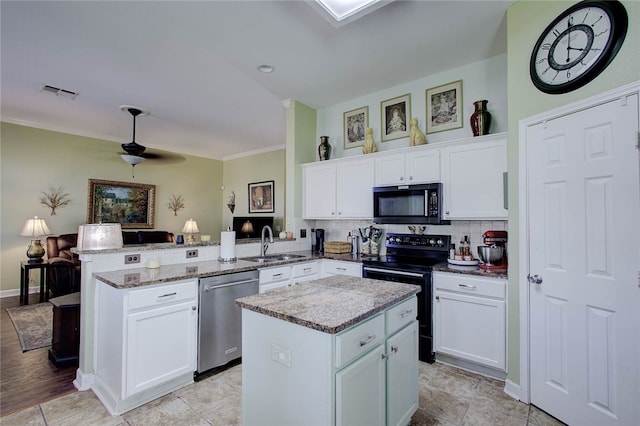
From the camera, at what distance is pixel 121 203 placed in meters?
6.52

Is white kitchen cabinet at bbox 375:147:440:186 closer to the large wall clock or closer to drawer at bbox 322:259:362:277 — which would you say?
drawer at bbox 322:259:362:277

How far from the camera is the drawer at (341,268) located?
11.0ft

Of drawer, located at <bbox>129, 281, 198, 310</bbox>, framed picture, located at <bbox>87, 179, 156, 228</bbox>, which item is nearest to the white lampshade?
drawer, located at <bbox>129, 281, 198, 310</bbox>

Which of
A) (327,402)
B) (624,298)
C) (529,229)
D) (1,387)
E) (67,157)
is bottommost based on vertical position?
(1,387)

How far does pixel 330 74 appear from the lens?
347 cm

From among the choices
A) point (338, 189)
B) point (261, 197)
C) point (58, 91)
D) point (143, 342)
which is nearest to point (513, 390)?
point (338, 189)

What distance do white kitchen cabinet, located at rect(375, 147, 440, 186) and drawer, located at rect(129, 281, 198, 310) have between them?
7.38 ft

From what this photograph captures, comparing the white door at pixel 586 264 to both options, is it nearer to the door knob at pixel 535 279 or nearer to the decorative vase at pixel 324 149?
the door knob at pixel 535 279

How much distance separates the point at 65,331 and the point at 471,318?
360 cm

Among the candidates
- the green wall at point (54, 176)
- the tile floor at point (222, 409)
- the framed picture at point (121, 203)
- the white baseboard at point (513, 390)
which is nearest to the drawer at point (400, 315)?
the tile floor at point (222, 409)

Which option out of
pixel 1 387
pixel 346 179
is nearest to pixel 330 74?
pixel 346 179

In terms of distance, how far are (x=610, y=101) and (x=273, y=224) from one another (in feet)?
19.7

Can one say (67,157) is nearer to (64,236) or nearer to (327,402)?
(64,236)

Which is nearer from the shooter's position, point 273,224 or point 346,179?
point 346,179
